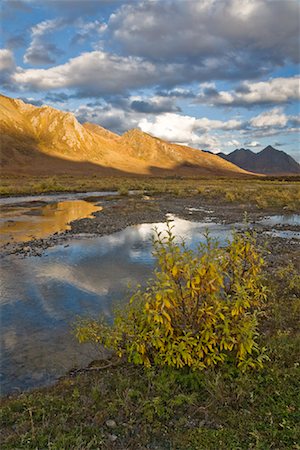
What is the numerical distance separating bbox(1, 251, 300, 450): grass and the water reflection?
11936 millimetres

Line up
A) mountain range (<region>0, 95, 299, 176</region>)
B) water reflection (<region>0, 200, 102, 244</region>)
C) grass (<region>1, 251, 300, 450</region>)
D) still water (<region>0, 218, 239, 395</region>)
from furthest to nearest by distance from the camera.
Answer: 1. mountain range (<region>0, 95, 299, 176</region>)
2. water reflection (<region>0, 200, 102, 244</region>)
3. still water (<region>0, 218, 239, 395</region>)
4. grass (<region>1, 251, 300, 450</region>)

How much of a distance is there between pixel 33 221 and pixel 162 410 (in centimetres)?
1827

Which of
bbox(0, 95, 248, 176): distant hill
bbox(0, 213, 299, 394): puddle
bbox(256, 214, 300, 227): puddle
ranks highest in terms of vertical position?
bbox(0, 95, 248, 176): distant hill

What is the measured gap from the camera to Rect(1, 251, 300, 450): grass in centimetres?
364

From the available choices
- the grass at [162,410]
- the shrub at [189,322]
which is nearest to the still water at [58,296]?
the grass at [162,410]

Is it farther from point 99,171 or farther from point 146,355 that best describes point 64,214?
point 99,171

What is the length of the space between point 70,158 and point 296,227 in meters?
120

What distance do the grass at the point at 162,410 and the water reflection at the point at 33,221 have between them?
1194 centimetres

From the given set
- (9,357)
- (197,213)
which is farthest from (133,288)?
(197,213)

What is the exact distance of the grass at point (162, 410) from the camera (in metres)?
3.64

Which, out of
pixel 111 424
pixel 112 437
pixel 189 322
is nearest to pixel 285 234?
pixel 189 322

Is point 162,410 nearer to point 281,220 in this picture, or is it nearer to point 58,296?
point 58,296

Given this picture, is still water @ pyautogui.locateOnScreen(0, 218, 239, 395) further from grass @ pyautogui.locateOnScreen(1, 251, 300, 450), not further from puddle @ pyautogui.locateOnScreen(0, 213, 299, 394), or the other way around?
grass @ pyautogui.locateOnScreen(1, 251, 300, 450)

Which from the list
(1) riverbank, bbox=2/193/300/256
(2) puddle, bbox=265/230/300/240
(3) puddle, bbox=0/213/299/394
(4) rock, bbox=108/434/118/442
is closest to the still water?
(3) puddle, bbox=0/213/299/394
